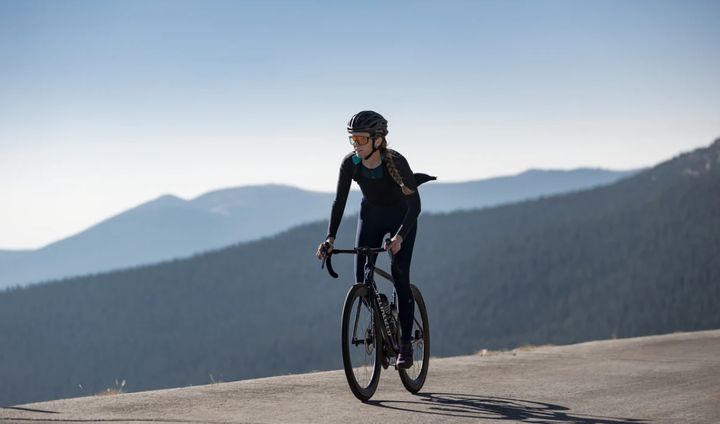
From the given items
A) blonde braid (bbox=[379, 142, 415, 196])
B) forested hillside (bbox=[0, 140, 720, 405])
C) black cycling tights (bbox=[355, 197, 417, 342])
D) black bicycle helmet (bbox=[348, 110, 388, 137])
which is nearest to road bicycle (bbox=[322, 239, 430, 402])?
black cycling tights (bbox=[355, 197, 417, 342])

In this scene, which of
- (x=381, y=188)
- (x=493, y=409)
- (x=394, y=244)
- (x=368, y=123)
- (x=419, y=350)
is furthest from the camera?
(x=419, y=350)

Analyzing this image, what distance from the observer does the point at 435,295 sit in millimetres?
124375

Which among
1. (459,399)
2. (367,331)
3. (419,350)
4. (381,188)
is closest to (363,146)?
(381,188)

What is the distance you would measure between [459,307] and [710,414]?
115m

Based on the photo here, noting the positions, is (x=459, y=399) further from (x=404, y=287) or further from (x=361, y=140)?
(x=361, y=140)

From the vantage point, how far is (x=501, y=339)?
10794 centimetres

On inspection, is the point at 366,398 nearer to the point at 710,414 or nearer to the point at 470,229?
the point at 710,414

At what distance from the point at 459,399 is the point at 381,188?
192 cm

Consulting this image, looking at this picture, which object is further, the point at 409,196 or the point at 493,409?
the point at 409,196

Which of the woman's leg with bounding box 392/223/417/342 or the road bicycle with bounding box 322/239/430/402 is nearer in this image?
the road bicycle with bounding box 322/239/430/402

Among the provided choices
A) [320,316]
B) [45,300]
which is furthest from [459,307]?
[45,300]

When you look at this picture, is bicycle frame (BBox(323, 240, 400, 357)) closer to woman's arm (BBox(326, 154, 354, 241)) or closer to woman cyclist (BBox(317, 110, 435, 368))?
woman cyclist (BBox(317, 110, 435, 368))

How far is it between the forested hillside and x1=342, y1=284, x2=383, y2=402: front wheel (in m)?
92.6

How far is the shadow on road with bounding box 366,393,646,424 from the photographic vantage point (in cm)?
540
